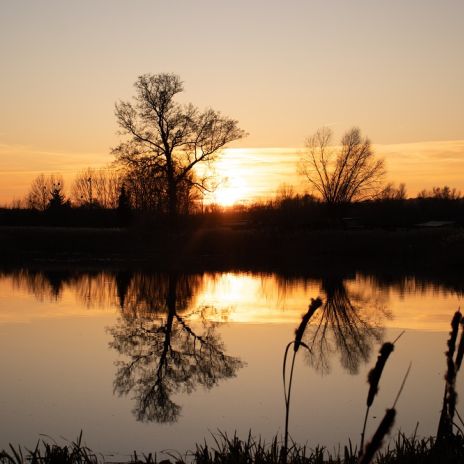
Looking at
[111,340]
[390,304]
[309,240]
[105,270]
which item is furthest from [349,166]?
[111,340]

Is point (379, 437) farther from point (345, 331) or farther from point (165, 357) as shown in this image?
point (345, 331)

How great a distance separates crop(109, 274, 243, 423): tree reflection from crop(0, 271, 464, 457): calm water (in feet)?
0.09

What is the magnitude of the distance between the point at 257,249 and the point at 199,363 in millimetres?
22860

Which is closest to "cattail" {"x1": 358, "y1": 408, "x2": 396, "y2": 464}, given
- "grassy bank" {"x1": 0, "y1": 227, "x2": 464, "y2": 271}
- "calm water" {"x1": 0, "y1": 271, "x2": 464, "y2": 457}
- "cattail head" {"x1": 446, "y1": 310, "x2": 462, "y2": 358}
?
"cattail head" {"x1": 446, "y1": 310, "x2": 462, "y2": 358}

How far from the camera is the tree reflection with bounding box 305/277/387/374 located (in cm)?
1070

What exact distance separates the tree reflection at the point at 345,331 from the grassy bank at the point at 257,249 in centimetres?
1103

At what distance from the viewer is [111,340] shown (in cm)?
1252

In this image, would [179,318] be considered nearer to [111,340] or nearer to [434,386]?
[111,340]

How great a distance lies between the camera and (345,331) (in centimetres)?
1345

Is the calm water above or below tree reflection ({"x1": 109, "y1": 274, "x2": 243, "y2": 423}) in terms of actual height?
above

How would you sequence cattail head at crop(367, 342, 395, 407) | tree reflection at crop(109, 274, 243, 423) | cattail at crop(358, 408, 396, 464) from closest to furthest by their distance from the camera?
cattail at crop(358, 408, 396, 464) < cattail head at crop(367, 342, 395, 407) < tree reflection at crop(109, 274, 243, 423)

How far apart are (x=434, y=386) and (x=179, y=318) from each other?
7895mm

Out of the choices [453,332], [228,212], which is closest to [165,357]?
[453,332]

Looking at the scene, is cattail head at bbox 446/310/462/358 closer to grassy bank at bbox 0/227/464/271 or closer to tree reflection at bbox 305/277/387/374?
tree reflection at bbox 305/277/387/374
